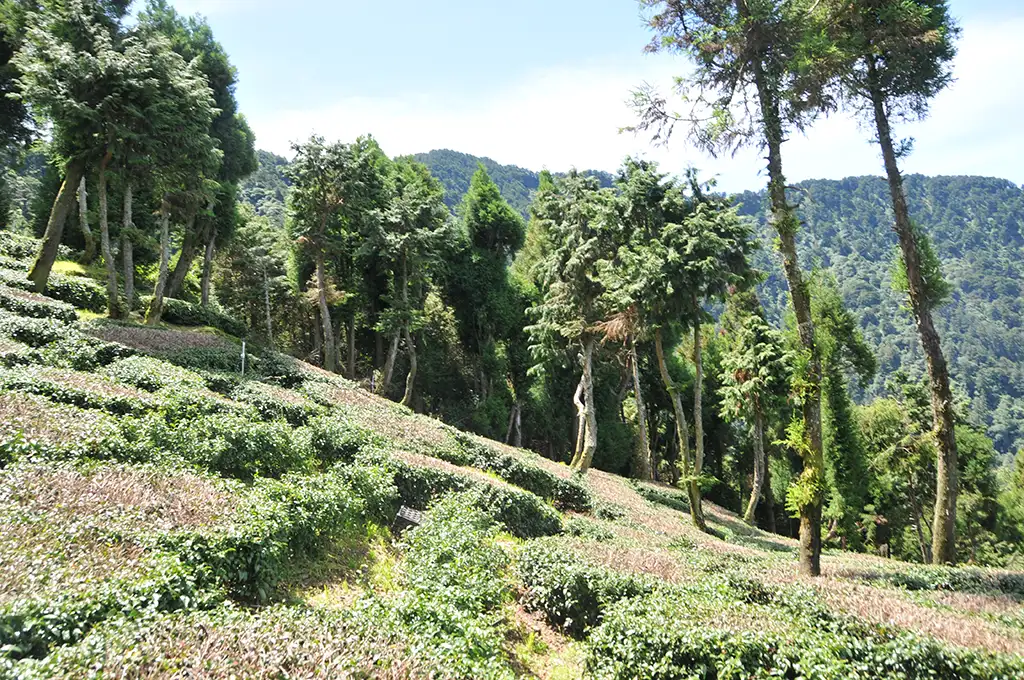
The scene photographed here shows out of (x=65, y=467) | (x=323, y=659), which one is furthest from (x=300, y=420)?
(x=323, y=659)

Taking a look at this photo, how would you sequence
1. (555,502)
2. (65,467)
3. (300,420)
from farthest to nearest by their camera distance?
(555,502), (300,420), (65,467)

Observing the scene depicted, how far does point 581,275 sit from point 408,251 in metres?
9.89

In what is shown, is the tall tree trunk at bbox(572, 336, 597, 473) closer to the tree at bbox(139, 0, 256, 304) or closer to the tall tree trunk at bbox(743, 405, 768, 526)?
the tall tree trunk at bbox(743, 405, 768, 526)

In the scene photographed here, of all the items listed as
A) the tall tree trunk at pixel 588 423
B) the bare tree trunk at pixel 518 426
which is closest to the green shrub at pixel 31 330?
the tall tree trunk at pixel 588 423

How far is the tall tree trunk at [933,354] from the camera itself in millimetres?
15406

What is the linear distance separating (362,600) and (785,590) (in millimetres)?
6168

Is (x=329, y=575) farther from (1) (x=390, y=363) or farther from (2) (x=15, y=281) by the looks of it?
(1) (x=390, y=363)

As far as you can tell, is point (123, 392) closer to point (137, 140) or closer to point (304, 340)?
point (137, 140)

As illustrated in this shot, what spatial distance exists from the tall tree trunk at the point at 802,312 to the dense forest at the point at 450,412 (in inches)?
2.5

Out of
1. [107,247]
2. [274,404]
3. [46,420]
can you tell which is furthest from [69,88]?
[46,420]

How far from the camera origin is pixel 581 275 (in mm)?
26938

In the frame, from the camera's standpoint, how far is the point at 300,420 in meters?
15.3

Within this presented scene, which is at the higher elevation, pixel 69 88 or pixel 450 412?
pixel 69 88

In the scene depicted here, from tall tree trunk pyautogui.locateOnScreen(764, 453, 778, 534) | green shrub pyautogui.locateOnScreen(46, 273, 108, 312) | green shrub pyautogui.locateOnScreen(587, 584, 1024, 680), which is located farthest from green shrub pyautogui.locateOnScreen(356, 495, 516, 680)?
tall tree trunk pyautogui.locateOnScreen(764, 453, 778, 534)
